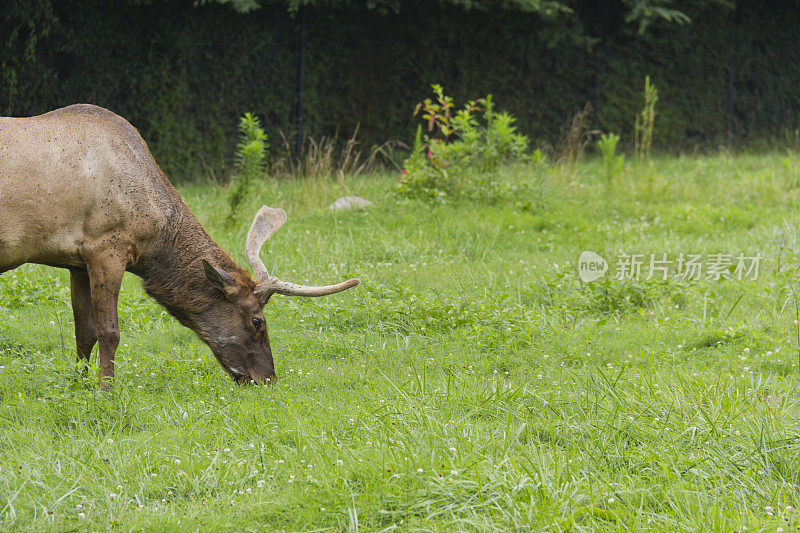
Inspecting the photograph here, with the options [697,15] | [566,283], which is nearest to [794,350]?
[566,283]

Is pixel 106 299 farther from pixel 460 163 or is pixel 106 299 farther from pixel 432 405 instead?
pixel 460 163

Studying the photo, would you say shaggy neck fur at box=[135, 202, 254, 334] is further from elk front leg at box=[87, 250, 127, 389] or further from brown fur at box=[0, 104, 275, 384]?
elk front leg at box=[87, 250, 127, 389]

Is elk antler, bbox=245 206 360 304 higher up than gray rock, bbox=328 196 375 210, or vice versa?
elk antler, bbox=245 206 360 304

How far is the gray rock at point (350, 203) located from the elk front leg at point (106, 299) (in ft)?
18.3

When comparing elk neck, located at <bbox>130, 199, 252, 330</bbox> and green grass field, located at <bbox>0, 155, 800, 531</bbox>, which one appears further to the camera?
elk neck, located at <bbox>130, 199, 252, 330</bbox>

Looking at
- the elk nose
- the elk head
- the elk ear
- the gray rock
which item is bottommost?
the gray rock

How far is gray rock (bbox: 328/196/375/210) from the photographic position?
35.6 feet

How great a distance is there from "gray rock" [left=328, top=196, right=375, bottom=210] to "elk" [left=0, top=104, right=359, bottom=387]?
485 cm

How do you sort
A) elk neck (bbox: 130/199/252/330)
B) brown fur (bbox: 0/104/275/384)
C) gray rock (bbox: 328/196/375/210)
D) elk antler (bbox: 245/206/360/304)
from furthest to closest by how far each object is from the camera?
gray rock (bbox: 328/196/375/210)
elk neck (bbox: 130/199/252/330)
elk antler (bbox: 245/206/360/304)
brown fur (bbox: 0/104/275/384)

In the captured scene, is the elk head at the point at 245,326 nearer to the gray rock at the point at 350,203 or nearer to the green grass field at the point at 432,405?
the green grass field at the point at 432,405

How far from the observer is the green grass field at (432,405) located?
3744 mm

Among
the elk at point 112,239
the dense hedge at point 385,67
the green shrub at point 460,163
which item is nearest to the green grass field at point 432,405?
the elk at point 112,239

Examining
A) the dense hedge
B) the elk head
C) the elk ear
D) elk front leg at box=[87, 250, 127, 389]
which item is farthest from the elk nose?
the dense hedge

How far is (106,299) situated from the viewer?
17.4 ft
